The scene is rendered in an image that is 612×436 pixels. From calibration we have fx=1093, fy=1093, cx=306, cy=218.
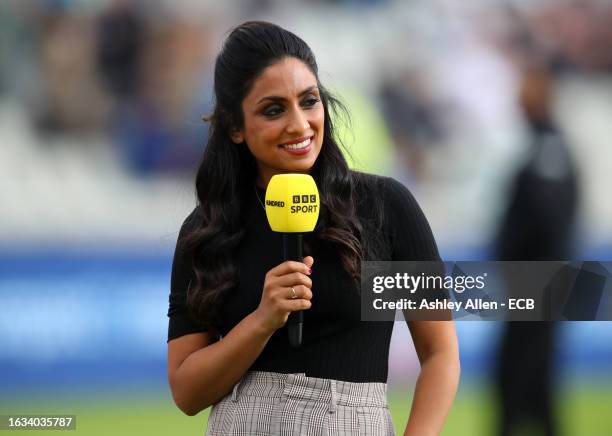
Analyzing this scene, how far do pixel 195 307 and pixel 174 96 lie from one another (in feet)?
8.29

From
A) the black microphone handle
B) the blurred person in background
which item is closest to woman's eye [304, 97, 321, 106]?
the black microphone handle

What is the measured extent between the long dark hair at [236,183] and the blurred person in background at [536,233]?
2366mm

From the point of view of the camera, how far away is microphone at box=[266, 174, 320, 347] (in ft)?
5.71

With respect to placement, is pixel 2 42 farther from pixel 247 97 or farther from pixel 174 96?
pixel 247 97

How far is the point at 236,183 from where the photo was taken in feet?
6.70

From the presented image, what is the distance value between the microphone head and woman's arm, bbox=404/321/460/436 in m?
0.30

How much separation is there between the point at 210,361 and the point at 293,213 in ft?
0.99

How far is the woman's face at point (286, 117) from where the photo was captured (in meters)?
1.90

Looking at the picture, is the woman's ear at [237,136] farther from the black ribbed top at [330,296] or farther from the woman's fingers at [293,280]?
the woman's fingers at [293,280]

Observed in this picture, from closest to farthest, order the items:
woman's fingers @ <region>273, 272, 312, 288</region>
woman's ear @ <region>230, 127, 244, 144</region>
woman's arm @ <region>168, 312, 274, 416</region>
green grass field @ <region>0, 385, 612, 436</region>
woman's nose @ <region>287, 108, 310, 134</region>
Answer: woman's fingers @ <region>273, 272, 312, 288</region> → woman's arm @ <region>168, 312, 274, 416</region> → woman's nose @ <region>287, 108, 310, 134</region> → woman's ear @ <region>230, 127, 244, 144</region> → green grass field @ <region>0, 385, 612, 436</region>

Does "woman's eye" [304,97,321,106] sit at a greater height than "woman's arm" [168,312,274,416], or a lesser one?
greater

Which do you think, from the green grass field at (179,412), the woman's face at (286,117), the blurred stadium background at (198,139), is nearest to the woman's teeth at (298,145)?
the woman's face at (286,117)

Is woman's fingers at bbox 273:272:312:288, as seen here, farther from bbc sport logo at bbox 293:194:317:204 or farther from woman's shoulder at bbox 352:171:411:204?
woman's shoulder at bbox 352:171:411:204

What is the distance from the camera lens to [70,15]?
433 cm
